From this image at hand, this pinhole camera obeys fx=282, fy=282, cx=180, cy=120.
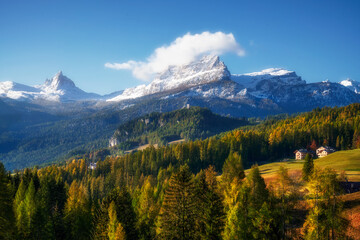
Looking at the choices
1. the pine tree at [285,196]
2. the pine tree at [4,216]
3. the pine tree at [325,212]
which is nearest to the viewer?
the pine tree at [4,216]

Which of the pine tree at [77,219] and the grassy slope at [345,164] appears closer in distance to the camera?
the pine tree at [77,219]

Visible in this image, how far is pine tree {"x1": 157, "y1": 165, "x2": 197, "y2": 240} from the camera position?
41.8 meters

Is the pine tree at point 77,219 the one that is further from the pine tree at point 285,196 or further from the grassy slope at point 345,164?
the grassy slope at point 345,164

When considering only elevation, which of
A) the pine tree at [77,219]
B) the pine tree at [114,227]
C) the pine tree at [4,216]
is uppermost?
the pine tree at [4,216]

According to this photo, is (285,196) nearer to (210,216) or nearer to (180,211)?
(210,216)

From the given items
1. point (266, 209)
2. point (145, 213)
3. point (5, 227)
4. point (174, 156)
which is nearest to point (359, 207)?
point (266, 209)

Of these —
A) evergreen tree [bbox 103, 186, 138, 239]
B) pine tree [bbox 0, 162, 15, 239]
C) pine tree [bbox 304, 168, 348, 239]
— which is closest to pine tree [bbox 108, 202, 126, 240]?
evergreen tree [bbox 103, 186, 138, 239]

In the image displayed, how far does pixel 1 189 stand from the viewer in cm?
3847

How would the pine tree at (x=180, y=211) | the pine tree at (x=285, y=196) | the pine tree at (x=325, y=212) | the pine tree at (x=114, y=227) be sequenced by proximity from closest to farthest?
the pine tree at (x=180, y=211)
the pine tree at (x=114, y=227)
the pine tree at (x=325, y=212)
the pine tree at (x=285, y=196)

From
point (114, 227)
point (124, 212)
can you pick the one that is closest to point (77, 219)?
point (124, 212)

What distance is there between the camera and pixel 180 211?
42.2 meters

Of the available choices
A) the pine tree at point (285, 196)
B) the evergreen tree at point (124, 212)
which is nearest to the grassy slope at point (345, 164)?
the pine tree at point (285, 196)

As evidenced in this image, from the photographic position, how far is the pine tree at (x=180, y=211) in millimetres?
41844

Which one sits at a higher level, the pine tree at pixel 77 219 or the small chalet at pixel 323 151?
the small chalet at pixel 323 151
